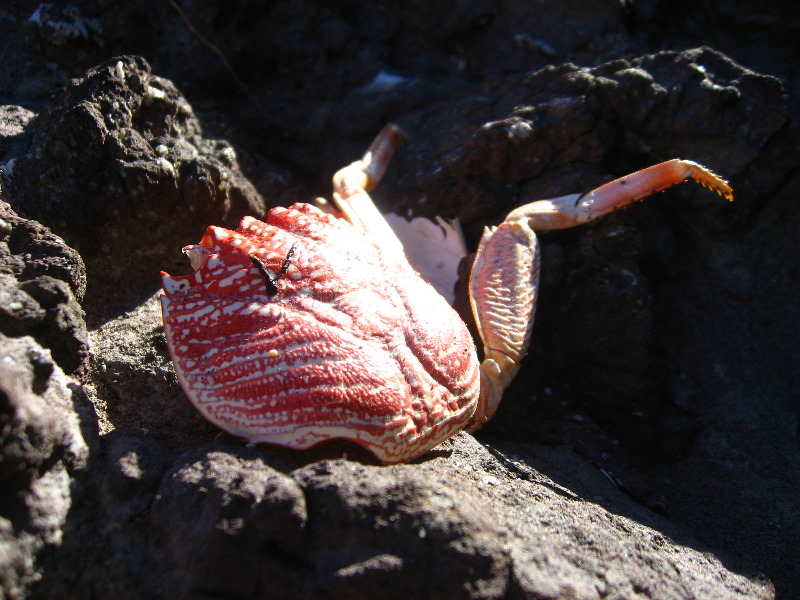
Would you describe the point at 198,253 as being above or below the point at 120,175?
below

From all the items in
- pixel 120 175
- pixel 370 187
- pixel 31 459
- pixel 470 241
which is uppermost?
pixel 120 175

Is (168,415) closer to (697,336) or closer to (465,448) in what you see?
(465,448)

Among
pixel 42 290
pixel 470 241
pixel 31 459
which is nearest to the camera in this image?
pixel 31 459

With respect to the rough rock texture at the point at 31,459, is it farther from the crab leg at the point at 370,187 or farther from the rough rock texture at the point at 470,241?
the crab leg at the point at 370,187

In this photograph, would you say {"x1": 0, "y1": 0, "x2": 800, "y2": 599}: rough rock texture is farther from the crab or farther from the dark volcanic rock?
the crab

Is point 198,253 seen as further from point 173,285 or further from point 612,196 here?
point 612,196

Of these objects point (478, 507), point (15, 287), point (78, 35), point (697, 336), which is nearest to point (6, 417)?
point (15, 287)

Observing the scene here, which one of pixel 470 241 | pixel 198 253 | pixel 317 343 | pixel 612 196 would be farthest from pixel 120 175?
pixel 612 196

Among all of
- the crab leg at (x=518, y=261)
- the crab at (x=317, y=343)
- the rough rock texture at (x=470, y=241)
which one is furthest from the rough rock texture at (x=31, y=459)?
the crab leg at (x=518, y=261)
